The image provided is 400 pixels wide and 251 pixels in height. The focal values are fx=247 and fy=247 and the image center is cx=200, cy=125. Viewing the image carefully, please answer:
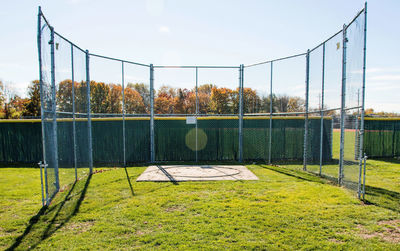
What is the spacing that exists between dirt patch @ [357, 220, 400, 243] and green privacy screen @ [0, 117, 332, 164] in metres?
5.71

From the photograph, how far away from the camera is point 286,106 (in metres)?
8.94

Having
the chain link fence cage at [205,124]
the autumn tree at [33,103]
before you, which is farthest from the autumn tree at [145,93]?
the autumn tree at [33,103]

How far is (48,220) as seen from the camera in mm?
3920

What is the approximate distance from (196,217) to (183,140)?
624 centimetres

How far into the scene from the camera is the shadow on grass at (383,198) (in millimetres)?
4586

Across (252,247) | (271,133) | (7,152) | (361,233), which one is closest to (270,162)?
(271,133)

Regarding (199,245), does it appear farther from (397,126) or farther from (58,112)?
(397,126)

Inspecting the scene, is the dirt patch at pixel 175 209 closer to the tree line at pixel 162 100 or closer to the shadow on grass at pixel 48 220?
the shadow on grass at pixel 48 220

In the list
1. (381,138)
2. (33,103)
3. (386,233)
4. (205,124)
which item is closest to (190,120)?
(205,124)

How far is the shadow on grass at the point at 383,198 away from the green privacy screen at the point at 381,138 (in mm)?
6314

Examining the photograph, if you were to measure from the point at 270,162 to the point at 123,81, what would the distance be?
614 centimetres

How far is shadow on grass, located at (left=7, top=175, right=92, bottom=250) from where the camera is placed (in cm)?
323

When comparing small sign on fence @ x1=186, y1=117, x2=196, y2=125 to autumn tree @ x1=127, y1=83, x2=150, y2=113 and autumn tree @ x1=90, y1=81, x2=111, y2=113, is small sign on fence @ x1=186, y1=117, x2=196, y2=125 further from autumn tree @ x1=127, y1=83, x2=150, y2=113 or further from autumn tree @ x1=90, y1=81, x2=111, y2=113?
autumn tree @ x1=90, y1=81, x2=111, y2=113

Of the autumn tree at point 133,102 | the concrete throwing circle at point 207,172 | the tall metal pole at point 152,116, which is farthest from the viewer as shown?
the tall metal pole at point 152,116
